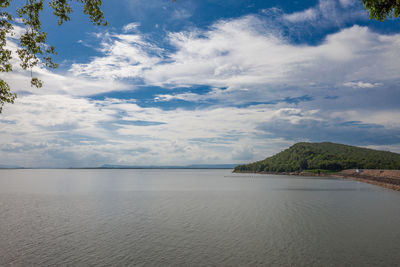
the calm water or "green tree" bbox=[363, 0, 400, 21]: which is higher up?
"green tree" bbox=[363, 0, 400, 21]

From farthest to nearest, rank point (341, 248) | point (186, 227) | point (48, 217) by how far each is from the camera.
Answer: point (48, 217) → point (186, 227) → point (341, 248)

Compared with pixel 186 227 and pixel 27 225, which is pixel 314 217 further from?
pixel 27 225

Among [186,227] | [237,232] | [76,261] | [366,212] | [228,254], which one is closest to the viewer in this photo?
[76,261]

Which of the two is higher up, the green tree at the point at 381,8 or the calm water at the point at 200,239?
the green tree at the point at 381,8

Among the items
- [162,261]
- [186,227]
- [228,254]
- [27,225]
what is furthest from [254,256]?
[27,225]

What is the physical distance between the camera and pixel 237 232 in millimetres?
29453

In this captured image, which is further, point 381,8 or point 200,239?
point 200,239

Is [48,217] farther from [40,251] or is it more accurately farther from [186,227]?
[186,227]

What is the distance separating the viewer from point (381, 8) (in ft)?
58.3

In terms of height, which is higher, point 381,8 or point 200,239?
point 381,8

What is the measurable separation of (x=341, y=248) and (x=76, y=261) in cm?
2249

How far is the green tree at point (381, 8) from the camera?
1734cm

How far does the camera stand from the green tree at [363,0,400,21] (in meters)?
17.3

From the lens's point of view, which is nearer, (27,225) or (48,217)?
(27,225)
